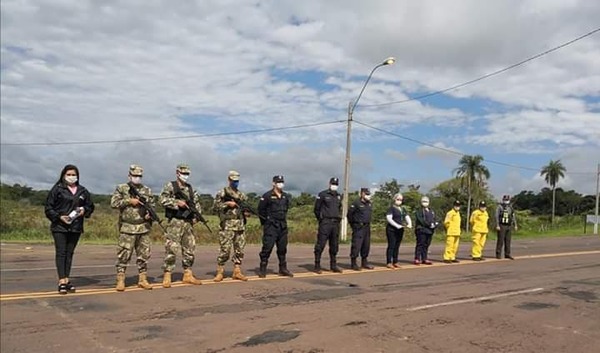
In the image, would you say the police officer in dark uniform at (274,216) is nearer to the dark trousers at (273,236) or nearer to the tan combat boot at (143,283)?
the dark trousers at (273,236)

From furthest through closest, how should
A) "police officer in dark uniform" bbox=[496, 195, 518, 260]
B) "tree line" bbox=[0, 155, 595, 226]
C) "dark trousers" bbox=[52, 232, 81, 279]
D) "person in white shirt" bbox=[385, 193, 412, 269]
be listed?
"tree line" bbox=[0, 155, 595, 226] < "police officer in dark uniform" bbox=[496, 195, 518, 260] < "person in white shirt" bbox=[385, 193, 412, 269] < "dark trousers" bbox=[52, 232, 81, 279]

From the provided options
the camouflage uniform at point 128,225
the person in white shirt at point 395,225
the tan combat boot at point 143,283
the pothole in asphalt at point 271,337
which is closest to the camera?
the pothole in asphalt at point 271,337

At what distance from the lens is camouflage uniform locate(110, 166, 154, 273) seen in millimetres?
8945

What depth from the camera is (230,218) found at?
10281 millimetres

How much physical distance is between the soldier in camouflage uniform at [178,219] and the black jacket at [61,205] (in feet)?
4.34

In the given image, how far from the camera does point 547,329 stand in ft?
23.3

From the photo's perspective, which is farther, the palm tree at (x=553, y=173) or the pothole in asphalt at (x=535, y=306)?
the palm tree at (x=553, y=173)

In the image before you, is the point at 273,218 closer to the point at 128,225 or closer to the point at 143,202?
the point at 143,202

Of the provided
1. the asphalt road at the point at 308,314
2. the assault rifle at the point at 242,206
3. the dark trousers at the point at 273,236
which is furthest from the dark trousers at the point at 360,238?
the assault rifle at the point at 242,206

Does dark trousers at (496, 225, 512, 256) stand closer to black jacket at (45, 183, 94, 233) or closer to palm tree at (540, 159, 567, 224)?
black jacket at (45, 183, 94, 233)

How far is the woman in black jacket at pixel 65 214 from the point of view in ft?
27.9

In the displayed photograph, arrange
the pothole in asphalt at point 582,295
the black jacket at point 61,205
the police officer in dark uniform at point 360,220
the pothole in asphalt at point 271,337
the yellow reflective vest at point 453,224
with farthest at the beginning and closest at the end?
1. the yellow reflective vest at point 453,224
2. the police officer in dark uniform at point 360,220
3. the pothole in asphalt at point 582,295
4. the black jacket at point 61,205
5. the pothole in asphalt at point 271,337

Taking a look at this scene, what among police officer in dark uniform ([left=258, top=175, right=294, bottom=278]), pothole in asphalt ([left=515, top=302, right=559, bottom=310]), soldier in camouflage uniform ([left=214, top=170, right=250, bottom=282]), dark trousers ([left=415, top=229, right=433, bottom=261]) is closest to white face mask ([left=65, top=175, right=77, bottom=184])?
soldier in camouflage uniform ([left=214, top=170, right=250, bottom=282])

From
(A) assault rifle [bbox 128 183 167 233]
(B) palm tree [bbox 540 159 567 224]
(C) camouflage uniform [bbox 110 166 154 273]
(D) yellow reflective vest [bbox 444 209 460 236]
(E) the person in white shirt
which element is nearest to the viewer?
(C) camouflage uniform [bbox 110 166 154 273]
